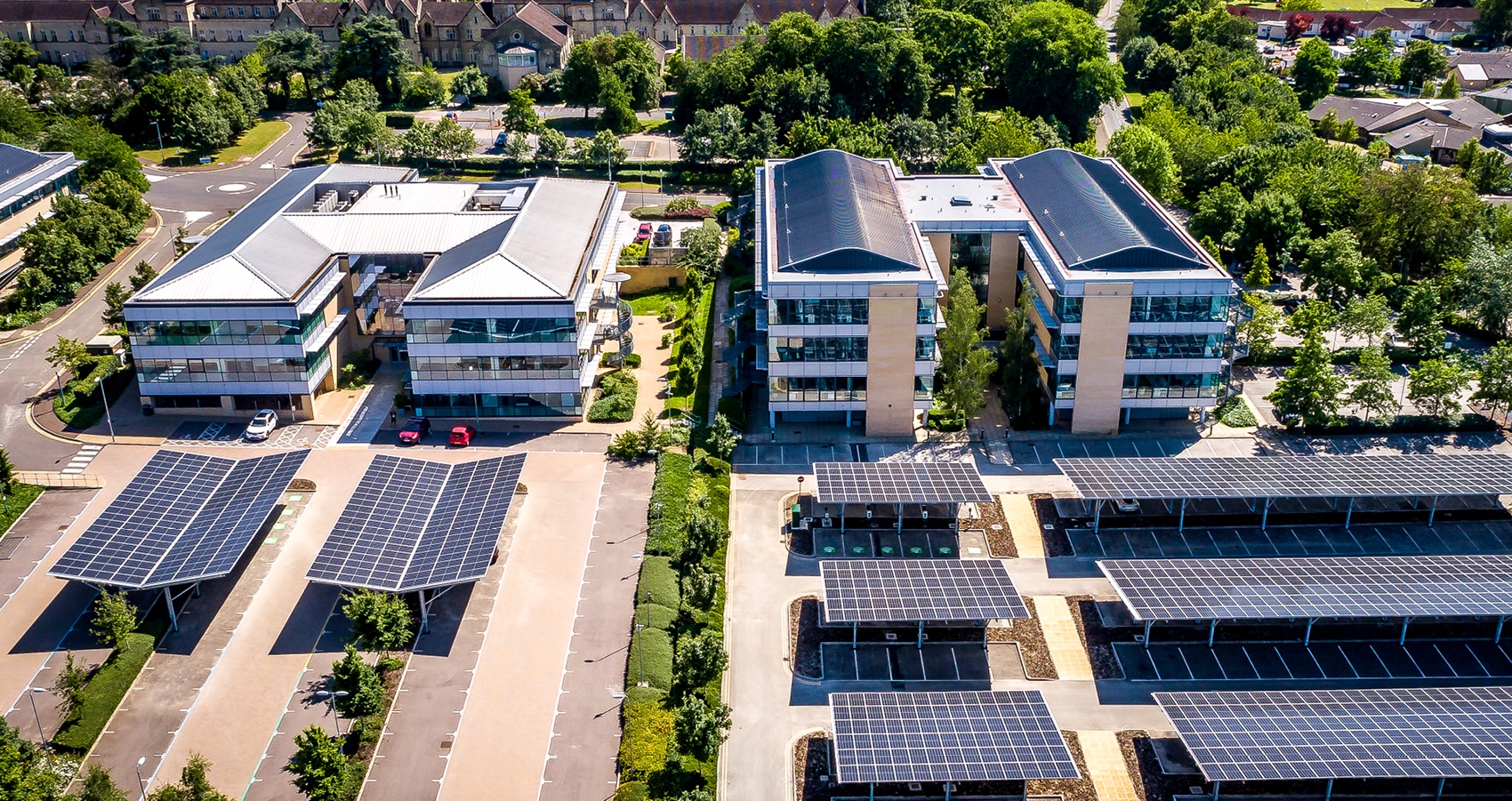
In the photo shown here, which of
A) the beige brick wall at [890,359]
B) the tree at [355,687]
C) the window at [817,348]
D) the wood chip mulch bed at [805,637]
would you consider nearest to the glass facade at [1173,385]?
the beige brick wall at [890,359]

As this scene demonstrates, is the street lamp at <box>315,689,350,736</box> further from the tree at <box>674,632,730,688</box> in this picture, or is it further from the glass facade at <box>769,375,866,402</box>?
the glass facade at <box>769,375,866,402</box>

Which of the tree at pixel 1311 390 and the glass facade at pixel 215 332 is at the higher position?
the glass facade at pixel 215 332

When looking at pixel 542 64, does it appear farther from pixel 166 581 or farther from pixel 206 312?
pixel 166 581

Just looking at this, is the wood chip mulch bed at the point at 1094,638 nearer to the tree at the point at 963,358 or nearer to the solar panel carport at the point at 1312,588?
the solar panel carport at the point at 1312,588

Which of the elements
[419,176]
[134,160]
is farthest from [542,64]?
[134,160]

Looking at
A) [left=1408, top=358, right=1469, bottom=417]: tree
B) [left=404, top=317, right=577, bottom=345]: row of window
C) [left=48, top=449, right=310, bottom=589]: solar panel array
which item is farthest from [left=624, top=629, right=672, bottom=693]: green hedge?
[left=1408, top=358, right=1469, bottom=417]: tree

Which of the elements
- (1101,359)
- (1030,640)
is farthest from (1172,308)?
(1030,640)

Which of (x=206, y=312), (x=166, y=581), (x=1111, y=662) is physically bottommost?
(x=1111, y=662)
